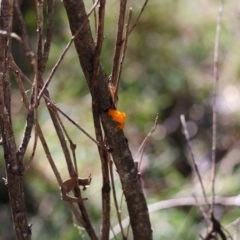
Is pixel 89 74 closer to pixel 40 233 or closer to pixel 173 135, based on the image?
pixel 40 233

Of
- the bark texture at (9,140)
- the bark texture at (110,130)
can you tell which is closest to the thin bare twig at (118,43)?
the bark texture at (110,130)

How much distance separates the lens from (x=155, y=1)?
108 inches

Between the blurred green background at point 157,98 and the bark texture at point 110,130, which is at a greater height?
the blurred green background at point 157,98

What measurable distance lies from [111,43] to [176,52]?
0.37 m

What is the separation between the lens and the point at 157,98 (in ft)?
9.11

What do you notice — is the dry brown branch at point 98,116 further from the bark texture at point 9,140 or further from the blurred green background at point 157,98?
the blurred green background at point 157,98

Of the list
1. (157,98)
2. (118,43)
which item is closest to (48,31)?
(118,43)

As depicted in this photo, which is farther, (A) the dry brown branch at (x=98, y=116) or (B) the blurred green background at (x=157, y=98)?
(B) the blurred green background at (x=157, y=98)

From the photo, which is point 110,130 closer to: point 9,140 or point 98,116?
point 98,116

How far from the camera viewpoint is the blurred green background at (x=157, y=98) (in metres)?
2.25

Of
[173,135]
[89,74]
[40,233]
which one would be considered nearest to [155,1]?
[173,135]

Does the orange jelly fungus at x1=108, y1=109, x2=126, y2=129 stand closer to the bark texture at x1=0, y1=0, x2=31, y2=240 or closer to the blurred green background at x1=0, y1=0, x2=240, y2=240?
the bark texture at x1=0, y1=0, x2=31, y2=240

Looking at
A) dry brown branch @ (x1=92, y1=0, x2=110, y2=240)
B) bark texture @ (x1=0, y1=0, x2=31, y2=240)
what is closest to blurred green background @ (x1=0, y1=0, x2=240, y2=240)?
dry brown branch @ (x1=92, y1=0, x2=110, y2=240)

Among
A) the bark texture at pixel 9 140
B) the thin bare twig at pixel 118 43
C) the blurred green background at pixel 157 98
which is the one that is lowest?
the bark texture at pixel 9 140
